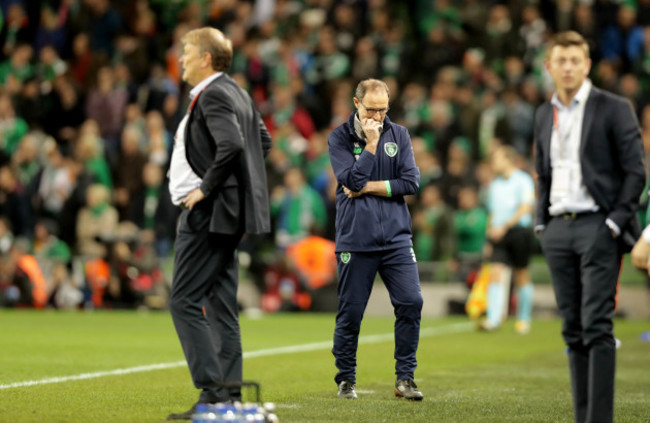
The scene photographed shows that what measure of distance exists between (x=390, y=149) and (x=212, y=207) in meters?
2.08

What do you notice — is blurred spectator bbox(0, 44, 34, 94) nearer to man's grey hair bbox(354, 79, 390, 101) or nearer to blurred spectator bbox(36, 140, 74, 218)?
blurred spectator bbox(36, 140, 74, 218)

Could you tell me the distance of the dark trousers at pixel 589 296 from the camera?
6.37 meters

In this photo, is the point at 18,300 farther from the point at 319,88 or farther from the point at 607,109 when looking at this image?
the point at 607,109

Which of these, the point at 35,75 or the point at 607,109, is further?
the point at 35,75

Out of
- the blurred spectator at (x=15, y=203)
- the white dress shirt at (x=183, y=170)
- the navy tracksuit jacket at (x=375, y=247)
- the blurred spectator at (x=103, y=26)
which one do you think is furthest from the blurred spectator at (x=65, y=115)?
the white dress shirt at (x=183, y=170)

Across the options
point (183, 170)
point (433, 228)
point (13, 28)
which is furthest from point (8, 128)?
point (183, 170)

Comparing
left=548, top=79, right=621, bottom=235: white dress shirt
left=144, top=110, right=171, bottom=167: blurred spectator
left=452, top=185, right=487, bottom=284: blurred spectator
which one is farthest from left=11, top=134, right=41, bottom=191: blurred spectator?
left=548, top=79, right=621, bottom=235: white dress shirt

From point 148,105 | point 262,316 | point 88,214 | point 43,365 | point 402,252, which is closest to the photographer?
point 402,252

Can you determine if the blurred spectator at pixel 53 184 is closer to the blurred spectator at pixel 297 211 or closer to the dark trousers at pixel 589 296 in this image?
the blurred spectator at pixel 297 211

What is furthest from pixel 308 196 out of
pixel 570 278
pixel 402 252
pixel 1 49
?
pixel 570 278

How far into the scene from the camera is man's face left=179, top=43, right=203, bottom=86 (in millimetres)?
7062

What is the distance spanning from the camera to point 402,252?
28.1 feet

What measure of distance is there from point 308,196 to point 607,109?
14.5 metres

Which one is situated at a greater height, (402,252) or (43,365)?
(402,252)
